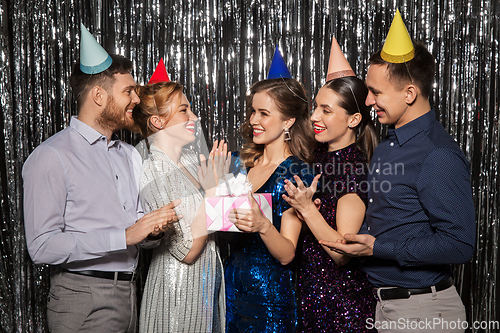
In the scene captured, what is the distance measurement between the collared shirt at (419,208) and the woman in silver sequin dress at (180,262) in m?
0.63

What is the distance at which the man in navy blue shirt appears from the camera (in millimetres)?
1229

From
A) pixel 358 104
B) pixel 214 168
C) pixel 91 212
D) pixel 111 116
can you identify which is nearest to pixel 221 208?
pixel 214 168

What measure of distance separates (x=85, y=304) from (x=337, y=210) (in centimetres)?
104

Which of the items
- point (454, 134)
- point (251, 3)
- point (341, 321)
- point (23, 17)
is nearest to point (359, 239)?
point (341, 321)

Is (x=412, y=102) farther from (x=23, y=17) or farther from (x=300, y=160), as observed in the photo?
(x=23, y=17)

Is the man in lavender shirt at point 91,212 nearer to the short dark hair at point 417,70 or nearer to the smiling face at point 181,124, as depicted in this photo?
the smiling face at point 181,124

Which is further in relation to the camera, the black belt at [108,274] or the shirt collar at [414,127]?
the black belt at [108,274]

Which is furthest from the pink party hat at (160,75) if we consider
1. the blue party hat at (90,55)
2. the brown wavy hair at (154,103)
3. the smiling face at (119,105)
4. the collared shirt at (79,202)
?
the collared shirt at (79,202)

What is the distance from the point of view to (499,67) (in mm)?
2188

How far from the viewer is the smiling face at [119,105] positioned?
1.60 m

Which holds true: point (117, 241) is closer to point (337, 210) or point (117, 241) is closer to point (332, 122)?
point (337, 210)

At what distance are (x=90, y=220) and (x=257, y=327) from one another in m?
0.78

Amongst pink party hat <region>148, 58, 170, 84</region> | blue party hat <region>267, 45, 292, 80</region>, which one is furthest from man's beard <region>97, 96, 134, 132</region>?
blue party hat <region>267, 45, 292, 80</region>

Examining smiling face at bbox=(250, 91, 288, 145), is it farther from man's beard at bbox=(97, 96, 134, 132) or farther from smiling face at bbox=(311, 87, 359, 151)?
man's beard at bbox=(97, 96, 134, 132)
